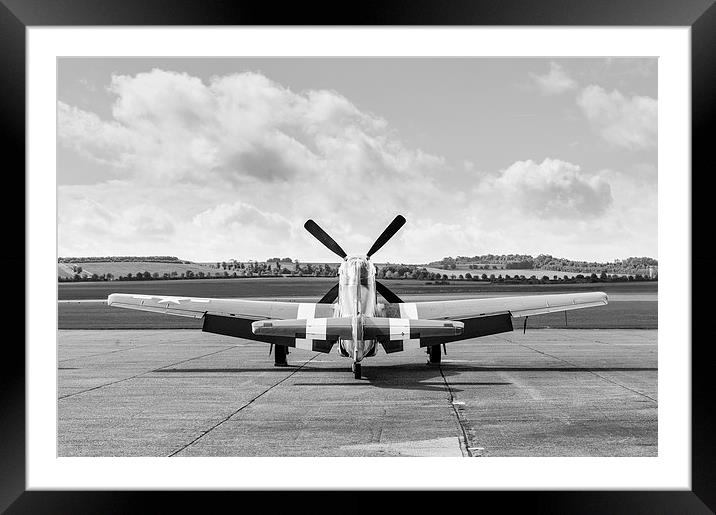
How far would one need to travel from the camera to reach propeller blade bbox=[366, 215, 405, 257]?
19.4 meters

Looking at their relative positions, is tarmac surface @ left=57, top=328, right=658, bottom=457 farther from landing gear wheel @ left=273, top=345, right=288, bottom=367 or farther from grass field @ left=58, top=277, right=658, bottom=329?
grass field @ left=58, top=277, right=658, bottom=329

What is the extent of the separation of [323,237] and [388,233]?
1.93 meters

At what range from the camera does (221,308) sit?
1792 centimetres

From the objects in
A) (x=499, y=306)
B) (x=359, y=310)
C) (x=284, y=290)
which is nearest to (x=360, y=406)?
(x=359, y=310)

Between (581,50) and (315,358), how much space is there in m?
16.2

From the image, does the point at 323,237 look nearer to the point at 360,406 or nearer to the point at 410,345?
the point at 410,345

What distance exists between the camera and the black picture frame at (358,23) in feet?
21.4

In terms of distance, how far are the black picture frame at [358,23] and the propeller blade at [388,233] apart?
12.8m

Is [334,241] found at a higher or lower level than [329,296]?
higher

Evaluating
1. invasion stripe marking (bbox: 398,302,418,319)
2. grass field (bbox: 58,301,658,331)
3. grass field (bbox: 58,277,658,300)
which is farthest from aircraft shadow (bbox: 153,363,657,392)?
grass field (bbox: 58,277,658,300)

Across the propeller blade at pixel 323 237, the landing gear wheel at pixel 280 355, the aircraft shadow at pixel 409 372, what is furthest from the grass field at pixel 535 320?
the landing gear wheel at pixel 280 355

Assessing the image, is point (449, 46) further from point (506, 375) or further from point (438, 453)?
point (506, 375)

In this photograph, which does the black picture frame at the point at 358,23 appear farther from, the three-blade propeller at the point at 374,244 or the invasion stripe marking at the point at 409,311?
the three-blade propeller at the point at 374,244

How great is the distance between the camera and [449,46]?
8.05 metres
